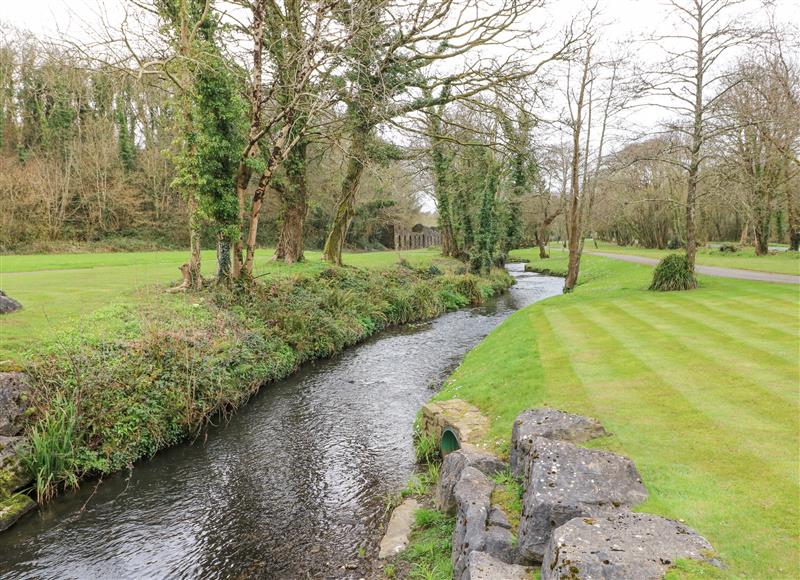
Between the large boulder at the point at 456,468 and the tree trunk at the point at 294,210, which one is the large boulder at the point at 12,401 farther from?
the tree trunk at the point at 294,210

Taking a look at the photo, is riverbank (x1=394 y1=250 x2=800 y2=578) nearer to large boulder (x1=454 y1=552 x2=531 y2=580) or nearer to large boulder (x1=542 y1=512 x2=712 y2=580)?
large boulder (x1=542 y1=512 x2=712 y2=580)

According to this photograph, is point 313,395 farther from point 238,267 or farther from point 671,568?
point 671,568

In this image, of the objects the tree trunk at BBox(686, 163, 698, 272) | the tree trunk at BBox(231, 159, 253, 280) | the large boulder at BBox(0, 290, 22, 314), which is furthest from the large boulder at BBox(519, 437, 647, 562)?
the tree trunk at BBox(686, 163, 698, 272)

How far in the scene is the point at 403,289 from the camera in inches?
906

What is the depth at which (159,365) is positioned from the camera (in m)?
9.75

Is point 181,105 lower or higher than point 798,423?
higher

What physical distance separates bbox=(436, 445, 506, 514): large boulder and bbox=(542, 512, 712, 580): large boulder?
223cm

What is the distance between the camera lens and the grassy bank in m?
7.81

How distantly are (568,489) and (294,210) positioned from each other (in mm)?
21466

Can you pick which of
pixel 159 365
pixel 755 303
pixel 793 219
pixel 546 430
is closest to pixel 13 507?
pixel 159 365

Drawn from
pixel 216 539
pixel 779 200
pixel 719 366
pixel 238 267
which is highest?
pixel 779 200

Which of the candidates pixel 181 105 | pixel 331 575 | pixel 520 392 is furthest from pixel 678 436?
pixel 181 105

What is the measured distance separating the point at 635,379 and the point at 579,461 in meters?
4.03

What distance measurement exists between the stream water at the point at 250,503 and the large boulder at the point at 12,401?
1438 mm
